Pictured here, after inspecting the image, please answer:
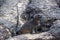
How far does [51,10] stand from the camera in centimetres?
1050

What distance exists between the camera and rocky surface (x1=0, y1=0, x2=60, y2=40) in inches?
302

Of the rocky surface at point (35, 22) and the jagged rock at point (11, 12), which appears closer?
the rocky surface at point (35, 22)

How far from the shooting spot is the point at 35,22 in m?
10.0

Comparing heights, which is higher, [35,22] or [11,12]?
[11,12]

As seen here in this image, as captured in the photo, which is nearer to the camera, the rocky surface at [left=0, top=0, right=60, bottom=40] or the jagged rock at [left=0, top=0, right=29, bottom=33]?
the rocky surface at [left=0, top=0, right=60, bottom=40]

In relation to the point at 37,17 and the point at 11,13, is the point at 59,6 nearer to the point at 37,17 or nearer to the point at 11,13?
the point at 37,17

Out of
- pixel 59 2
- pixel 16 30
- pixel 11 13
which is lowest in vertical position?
pixel 16 30

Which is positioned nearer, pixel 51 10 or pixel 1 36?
pixel 1 36

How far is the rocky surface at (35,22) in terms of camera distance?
7.68m

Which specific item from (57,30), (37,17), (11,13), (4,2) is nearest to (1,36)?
(57,30)

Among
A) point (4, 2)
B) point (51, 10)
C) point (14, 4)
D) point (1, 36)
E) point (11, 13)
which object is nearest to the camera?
point (1, 36)

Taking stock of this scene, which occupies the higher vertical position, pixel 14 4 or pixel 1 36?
pixel 14 4

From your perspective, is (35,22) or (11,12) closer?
(35,22)

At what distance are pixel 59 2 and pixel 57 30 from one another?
447 cm
